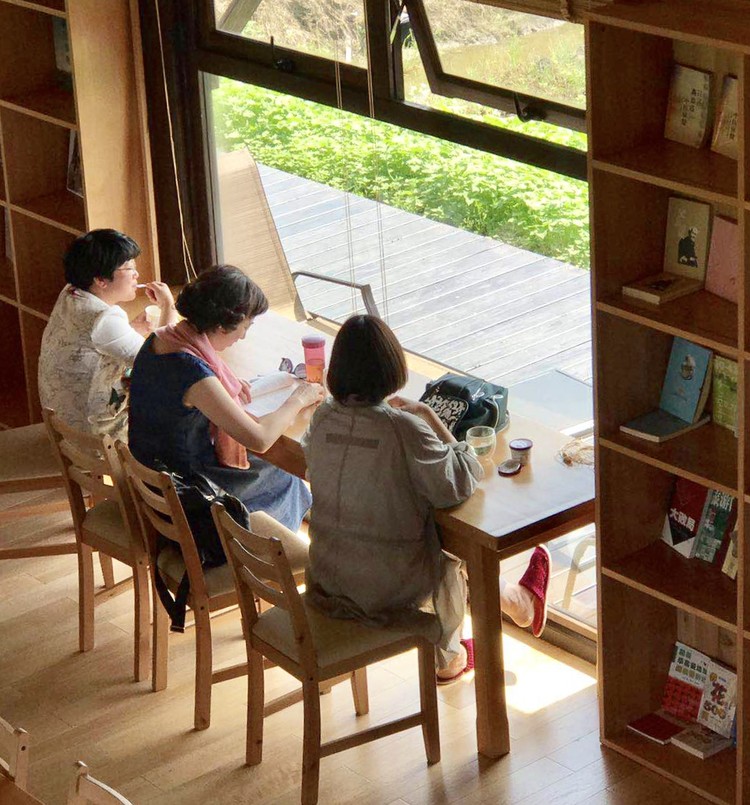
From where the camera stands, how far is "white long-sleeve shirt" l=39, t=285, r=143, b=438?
4.80 metres

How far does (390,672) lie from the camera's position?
440cm

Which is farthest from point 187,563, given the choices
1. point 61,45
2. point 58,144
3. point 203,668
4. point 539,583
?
point 61,45

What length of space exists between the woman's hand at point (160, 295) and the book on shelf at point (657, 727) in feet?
7.09

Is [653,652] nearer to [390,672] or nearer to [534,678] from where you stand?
[534,678]

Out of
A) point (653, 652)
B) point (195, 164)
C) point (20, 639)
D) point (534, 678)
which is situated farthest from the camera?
point (195, 164)

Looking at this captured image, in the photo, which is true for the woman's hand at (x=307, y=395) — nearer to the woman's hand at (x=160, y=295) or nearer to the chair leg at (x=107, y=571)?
the woman's hand at (x=160, y=295)

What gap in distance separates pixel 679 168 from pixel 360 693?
5.89ft

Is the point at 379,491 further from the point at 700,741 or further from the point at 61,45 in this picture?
the point at 61,45

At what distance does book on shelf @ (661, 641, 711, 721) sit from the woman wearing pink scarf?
1.28 meters

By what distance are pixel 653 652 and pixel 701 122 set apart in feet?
4.94

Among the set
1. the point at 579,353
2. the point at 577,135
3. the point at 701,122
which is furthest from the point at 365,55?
the point at 701,122

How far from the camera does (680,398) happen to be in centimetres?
369

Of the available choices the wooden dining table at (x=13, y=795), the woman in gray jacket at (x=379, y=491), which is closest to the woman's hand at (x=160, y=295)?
the woman in gray jacket at (x=379, y=491)

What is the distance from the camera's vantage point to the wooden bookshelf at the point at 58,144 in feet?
16.8
